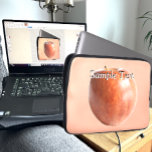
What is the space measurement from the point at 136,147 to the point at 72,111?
0.27 m

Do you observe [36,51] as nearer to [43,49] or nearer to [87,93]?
[43,49]

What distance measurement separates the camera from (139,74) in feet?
0.94

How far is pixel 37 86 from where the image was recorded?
58 cm

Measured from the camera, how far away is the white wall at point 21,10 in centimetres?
98

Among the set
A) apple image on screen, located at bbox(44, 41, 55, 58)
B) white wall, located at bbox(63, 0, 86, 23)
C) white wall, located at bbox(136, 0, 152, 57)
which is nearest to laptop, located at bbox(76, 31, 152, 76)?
apple image on screen, located at bbox(44, 41, 55, 58)

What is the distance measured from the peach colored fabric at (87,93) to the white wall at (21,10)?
0.86 meters

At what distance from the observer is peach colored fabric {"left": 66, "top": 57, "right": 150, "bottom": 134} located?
0.84 ft

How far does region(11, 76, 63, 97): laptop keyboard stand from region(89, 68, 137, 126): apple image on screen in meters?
0.29

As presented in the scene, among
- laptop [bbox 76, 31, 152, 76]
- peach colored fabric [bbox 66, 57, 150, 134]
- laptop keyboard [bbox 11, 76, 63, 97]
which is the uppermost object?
laptop [bbox 76, 31, 152, 76]

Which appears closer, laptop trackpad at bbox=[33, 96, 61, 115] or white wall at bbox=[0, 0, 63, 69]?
laptop trackpad at bbox=[33, 96, 61, 115]

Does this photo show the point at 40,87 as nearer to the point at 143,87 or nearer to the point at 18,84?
the point at 18,84

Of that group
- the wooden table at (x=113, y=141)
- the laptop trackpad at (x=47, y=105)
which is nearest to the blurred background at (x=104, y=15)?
the laptop trackpad at (x=47, y=105)

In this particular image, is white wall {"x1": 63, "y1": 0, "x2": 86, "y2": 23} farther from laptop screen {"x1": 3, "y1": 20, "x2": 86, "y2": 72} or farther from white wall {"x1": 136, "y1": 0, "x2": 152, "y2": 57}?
white wall {"x1": 136, "y1": 0, "x2": 152, "y2": 57}

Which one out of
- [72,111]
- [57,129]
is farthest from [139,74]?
[57,129]
